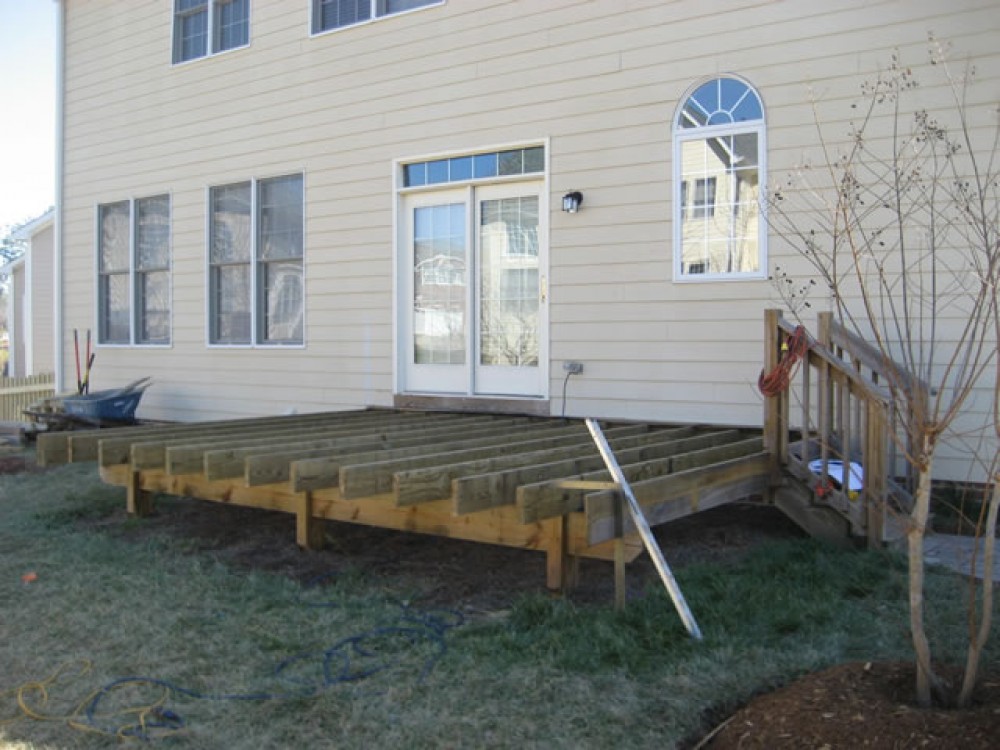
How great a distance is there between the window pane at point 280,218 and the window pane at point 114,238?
2.40 m

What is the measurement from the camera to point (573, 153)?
695cm

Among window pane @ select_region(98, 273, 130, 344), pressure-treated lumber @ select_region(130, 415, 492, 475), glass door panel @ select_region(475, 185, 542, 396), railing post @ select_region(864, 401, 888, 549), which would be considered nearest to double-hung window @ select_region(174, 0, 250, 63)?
window pane @ select_region(98, 273, 130, 344)

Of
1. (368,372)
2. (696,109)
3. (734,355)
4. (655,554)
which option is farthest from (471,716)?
(368,372)

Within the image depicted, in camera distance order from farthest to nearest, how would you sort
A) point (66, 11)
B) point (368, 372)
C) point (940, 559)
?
point (66, 11) → point (368, 372) → point (940, 559)

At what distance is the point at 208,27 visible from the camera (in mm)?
9602

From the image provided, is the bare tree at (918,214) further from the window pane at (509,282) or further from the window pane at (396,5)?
the window pane at (396,5)

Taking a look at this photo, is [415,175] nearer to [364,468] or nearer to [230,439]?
[230,439]

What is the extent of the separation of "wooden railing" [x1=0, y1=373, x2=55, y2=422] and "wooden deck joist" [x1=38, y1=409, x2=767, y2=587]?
7.95 metres

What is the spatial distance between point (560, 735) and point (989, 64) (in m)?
5.00

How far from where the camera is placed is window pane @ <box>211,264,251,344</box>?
928 cm

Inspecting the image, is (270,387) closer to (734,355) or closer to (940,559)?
(734,355)

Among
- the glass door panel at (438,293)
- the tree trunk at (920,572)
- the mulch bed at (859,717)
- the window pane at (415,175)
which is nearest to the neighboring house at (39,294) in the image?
the window pane at (415,175)

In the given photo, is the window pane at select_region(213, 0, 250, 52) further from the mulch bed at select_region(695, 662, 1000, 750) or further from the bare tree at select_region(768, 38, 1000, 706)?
the mulch bed at select_region(695, 662, 1000, 750)

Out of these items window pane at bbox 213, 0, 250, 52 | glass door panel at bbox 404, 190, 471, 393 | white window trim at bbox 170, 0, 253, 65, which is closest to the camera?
glass door panel at bbox 404, 190, 471, 393
